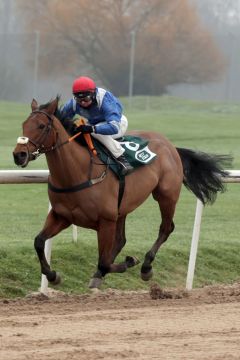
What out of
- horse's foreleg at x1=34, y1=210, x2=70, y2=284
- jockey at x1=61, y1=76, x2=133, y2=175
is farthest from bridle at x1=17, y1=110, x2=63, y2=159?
horse's foreleg at x1=34, y1=210, x2=70, y2=284

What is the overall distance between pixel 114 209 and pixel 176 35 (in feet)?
107

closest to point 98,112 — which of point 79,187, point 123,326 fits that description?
point 79,187

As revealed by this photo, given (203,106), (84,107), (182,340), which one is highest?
(84,107)

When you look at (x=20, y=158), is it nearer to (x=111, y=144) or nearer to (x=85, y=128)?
(x=85, y=128)

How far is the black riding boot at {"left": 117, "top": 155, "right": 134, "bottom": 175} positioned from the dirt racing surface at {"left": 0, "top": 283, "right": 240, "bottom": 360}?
1.03 metres

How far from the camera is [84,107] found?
8.52 metres

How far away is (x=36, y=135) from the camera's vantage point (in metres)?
7.80

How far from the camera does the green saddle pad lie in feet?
27.8

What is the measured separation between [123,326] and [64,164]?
1.67m

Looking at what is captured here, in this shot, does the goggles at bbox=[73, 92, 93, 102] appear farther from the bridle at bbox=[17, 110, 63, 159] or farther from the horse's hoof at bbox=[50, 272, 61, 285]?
the horse's hoof at bbox=[50, 272, 61, 285]

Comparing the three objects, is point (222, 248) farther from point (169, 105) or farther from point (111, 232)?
point (169, 105)

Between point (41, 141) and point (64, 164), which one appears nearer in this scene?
point (41, 141)

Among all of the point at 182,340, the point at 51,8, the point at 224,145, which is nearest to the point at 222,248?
the point at 182,340

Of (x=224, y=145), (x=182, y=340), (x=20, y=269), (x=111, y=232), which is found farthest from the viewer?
(x=224, y=145)
